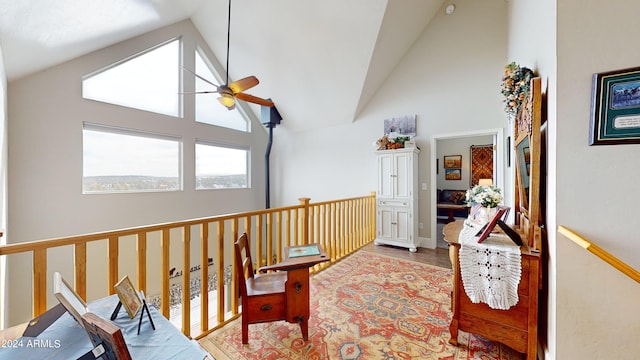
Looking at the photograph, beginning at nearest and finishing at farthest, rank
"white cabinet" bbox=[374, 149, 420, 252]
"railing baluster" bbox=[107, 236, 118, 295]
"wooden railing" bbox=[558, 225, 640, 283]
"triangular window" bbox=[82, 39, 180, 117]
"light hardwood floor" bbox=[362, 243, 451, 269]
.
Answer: "wooden railing" bbox=[558, 225, 640, 283] < "railing baluster" bbox=[107, 236, 118, 295] < "light hardwood floor" bbox=[362, 243, 451, 269] < "triangular window" bbox=[82, 39, 180, 117] < "white cabinet" bbox=[374, 149, 420, 252]

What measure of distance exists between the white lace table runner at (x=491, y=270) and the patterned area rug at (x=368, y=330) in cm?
45

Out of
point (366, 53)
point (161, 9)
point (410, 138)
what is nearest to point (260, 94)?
point (161, 9)

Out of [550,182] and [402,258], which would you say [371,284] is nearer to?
[402,258]

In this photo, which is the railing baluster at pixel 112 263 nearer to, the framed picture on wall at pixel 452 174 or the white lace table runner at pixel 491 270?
the white lace table runner at pixel 491 270

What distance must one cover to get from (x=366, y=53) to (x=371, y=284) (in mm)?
3423

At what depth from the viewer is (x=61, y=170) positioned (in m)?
3.24

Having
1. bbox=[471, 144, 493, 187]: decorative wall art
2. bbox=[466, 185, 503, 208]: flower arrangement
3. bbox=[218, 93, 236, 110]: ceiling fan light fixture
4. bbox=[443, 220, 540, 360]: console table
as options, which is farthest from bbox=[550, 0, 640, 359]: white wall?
bbox=[471, 144, 493, 187]: decorative wall art

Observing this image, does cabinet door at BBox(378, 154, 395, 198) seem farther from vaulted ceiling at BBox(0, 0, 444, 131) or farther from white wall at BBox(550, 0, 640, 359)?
white wall at BBox(550, 0, 640, 359)

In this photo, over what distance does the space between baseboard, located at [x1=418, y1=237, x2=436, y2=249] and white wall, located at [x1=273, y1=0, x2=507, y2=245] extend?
128 millimetres

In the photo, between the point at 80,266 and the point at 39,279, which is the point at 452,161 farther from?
the point at 39,279

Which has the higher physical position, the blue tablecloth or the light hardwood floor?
the blue tablecloth

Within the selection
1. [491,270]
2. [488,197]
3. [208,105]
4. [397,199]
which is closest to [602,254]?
[491,270]

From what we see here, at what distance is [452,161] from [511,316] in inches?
226

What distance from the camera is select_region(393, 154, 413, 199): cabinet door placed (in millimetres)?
3873
